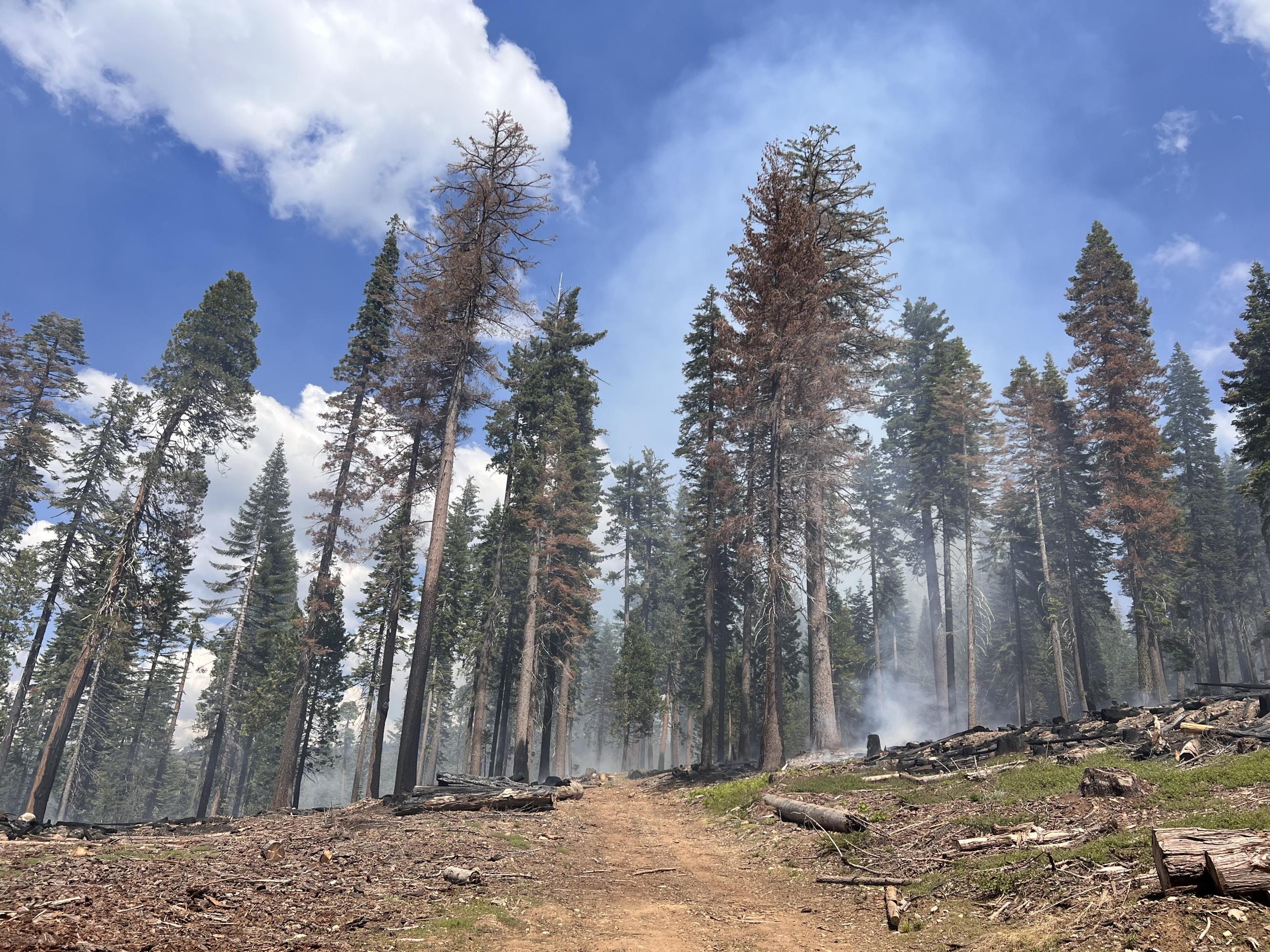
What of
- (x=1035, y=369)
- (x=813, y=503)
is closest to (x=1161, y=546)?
(x=1035, y=369)

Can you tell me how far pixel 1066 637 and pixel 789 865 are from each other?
36496 millimetres

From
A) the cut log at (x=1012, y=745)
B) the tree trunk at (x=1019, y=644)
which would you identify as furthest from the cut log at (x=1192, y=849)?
the tree trunk at (x=1019, y=644)

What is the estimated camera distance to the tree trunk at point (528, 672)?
24922 mm

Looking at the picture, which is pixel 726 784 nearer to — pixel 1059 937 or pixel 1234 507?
pixel 1059 937

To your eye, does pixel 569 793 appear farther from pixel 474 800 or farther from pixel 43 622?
pixel 43 622

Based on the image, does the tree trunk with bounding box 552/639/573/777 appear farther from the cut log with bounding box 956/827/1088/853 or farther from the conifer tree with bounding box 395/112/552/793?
the cut log with bounding box 956/827/1088/853

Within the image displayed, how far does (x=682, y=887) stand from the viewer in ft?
27.5

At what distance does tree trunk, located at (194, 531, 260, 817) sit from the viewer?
104 feet

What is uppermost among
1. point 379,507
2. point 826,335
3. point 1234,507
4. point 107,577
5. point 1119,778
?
point 1234,507

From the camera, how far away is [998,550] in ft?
141

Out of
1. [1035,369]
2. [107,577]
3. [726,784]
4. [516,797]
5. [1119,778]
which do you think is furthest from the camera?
[1035,369]

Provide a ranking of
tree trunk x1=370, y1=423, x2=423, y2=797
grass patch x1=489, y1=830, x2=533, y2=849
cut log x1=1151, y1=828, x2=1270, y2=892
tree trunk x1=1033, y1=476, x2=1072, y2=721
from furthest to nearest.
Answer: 1. tree trunk x1=1033, y1=476, x2=1072, y2=721
2. tree trunk x1=370, y1=423, x2=423, y2=797
3. grass patch x1=489, y1=830, x2=533, y2=849
4. cut log x1=1151, y1=828, x2=1270, y2=892

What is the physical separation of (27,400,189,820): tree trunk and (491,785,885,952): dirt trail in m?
20.9

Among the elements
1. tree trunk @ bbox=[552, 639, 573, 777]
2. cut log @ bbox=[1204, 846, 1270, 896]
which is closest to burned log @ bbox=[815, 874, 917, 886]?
cut log @ bbox=[1204, 846, 1270, 896]
